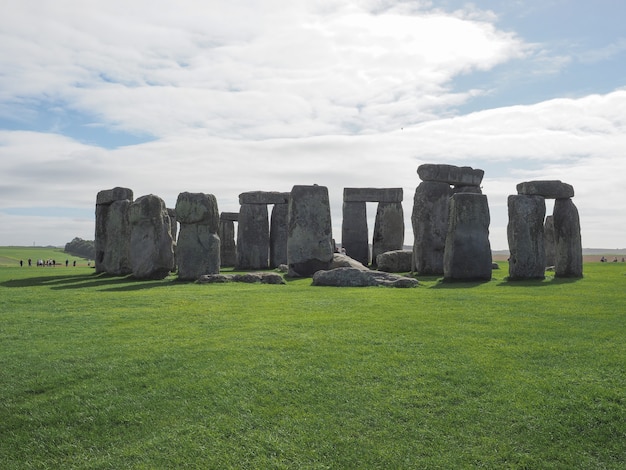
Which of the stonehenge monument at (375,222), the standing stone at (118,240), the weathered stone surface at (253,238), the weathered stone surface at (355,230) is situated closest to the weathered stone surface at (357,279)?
the standing stone at (118,240)

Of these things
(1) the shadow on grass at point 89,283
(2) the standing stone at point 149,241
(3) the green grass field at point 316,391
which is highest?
(2) the standing stone at point 149,241

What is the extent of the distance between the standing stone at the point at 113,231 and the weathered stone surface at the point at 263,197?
6.57m

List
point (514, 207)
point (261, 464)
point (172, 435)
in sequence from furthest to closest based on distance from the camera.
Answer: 1. point (514, 207)
2. point (172, 435)
3. point (261, 464)

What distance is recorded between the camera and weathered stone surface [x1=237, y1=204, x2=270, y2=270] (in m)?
24.5

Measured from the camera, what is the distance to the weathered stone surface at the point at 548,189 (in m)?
16.2

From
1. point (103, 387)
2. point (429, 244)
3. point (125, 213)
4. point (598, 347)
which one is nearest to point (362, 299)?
point (598, 347)

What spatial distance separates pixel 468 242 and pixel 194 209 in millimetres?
7331

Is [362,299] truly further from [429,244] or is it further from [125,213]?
[125,213]

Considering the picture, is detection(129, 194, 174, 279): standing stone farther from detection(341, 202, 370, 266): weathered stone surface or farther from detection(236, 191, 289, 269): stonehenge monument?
detection(341, 202, 370, 266): weathered stone surface

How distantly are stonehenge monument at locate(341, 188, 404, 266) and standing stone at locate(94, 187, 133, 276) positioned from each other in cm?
993

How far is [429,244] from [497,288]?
17.5ft

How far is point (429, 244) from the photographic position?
18234 millimetres

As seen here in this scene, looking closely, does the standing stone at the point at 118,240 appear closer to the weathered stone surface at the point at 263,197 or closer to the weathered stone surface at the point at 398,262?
the weathered stone surface at the point at 263,197

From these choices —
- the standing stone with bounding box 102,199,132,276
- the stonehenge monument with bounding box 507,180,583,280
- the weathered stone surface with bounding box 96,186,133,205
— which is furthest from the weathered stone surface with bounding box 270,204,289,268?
the stonehenge monument with bounding box 507,180,583,280
